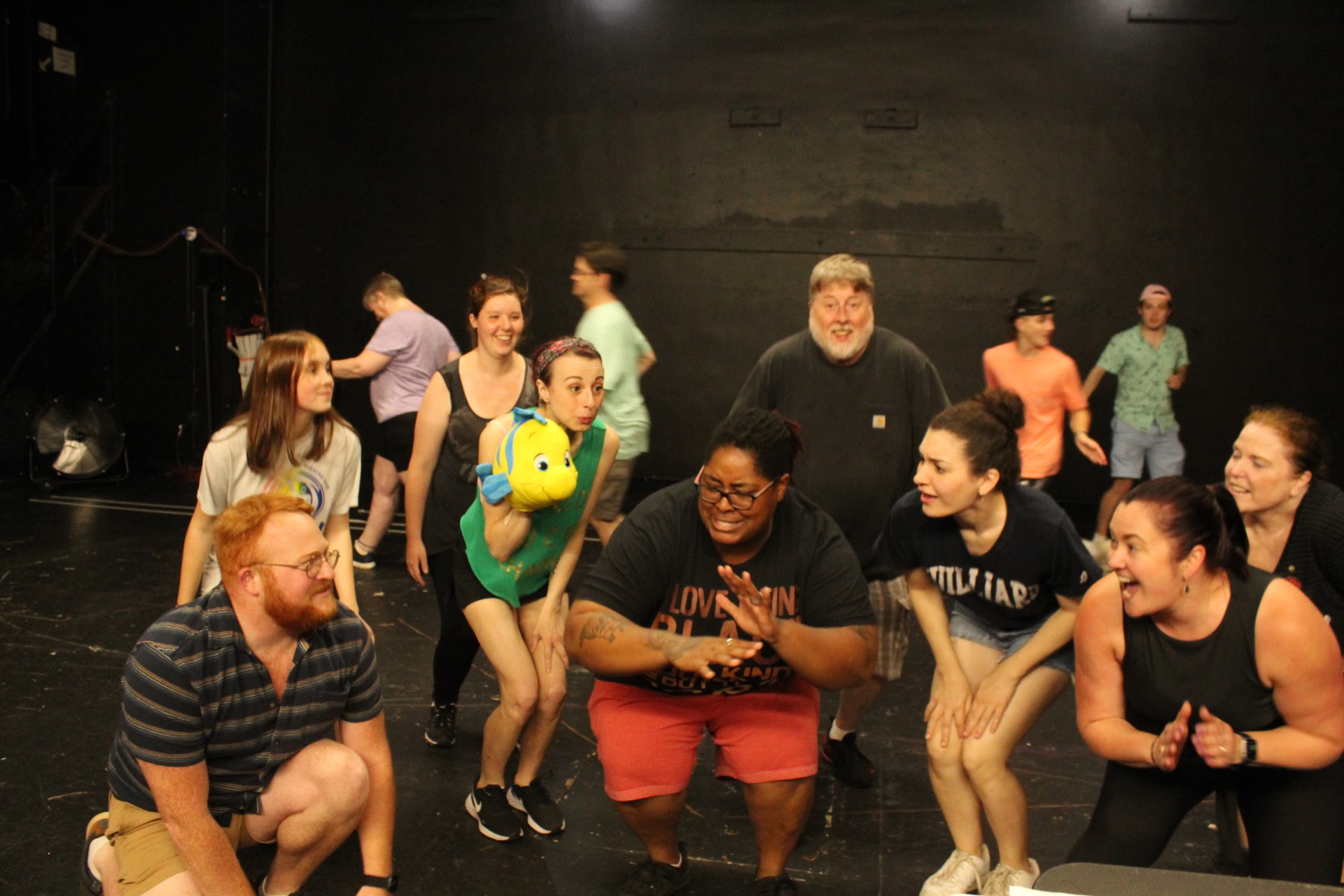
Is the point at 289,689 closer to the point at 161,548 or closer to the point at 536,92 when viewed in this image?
the point at 161,548

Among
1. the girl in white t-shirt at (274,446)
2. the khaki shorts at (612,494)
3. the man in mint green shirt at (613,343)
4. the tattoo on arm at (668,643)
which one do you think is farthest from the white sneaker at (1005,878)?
the man in mint green shirt at (613,343)

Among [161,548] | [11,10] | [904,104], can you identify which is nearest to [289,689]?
[161,548]

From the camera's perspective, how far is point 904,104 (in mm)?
8289

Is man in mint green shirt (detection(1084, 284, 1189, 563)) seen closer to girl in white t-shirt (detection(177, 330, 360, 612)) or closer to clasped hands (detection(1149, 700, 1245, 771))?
clasped hands (detection(1149, 700, 1245, 771))

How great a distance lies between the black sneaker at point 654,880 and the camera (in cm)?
297

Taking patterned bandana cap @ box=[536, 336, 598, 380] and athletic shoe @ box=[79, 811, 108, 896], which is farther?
patterned bandana cap @ box=[536, 336, 598, 380]

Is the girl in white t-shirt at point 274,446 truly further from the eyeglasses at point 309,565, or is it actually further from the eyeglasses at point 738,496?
the eyeglasses at point 738,496

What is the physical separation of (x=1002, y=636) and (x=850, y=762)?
2.76ft

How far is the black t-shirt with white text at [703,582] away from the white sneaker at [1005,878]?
2.45ft

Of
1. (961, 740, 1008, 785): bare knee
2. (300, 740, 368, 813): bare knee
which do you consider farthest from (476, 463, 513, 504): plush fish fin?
(961, 740, 1008, 785): bare knee

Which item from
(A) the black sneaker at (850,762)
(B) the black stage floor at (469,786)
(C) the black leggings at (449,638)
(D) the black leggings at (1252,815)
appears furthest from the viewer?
(A) the black sneaker at (850,762)

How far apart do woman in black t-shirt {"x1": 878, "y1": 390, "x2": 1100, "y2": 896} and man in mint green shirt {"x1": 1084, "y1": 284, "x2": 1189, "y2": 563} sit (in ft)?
13.4

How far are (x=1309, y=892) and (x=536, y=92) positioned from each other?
26.7 feet

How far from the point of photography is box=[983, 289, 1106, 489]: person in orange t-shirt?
576cm
